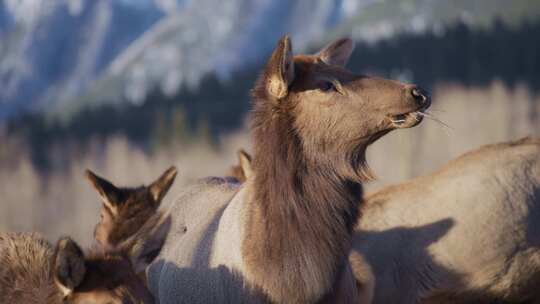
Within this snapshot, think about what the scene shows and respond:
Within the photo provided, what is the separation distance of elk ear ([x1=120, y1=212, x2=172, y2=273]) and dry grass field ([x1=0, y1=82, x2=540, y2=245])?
11024 millimetres

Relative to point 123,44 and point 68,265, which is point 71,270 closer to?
point 68,265

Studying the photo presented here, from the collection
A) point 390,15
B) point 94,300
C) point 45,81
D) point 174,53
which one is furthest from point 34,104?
point 94,300

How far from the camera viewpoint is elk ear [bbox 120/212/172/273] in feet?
13.4

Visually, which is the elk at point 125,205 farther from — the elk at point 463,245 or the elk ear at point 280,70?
the elk ear at point 280,70

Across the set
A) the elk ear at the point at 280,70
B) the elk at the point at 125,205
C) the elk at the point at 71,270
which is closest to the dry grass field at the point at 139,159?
the elk at the point at 125,205

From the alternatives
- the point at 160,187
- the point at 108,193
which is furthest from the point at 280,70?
the point at 108,193

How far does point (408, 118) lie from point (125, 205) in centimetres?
284

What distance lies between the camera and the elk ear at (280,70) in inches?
168

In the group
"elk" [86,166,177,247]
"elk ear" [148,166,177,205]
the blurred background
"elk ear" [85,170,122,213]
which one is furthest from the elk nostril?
the blurred background

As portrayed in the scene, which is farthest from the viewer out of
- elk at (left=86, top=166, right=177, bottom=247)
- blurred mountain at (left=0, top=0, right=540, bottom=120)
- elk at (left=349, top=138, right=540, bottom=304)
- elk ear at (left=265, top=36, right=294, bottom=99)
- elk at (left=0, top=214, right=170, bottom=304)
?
blurred mountain at (left=0, top=0, right=540, bottom=120)

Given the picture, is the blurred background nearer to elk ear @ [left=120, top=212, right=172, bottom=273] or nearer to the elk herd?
the elk herd

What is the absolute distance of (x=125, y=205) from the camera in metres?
6.30

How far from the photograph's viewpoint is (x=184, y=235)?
5492 millimetres

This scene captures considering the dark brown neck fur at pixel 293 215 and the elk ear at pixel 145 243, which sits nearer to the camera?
the elk ear at pixel 145 243
